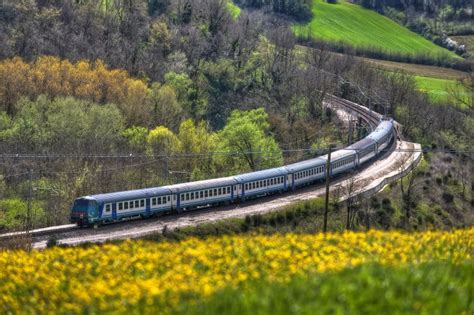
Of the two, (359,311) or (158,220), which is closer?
(359,311)

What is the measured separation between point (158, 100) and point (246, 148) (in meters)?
15.7

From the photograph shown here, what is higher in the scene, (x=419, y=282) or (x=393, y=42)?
(x=419, y=282)

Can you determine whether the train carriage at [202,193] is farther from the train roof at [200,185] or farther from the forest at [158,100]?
the forest at [158,100]

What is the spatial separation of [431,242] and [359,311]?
8690 millimetres

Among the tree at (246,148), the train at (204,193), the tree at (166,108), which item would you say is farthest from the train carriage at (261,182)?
the tree at (166,108)

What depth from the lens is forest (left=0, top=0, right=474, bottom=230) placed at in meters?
66.1

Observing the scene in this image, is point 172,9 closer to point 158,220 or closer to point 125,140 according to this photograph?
point 125,140

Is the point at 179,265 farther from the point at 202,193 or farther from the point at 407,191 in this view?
the point at 407,191

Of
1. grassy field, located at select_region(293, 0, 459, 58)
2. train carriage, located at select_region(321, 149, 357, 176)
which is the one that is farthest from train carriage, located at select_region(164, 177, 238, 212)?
grassy field, located at select_region(293, 0, 459, 58)

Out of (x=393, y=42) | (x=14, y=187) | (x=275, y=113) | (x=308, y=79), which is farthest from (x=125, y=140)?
(x=393, y=42)

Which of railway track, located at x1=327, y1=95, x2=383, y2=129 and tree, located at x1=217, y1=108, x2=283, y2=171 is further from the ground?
tree, located at x1=217, y1=108, x2=283, y2=171

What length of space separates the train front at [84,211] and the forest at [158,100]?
293cm

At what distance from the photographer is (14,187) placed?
6259 centimetres

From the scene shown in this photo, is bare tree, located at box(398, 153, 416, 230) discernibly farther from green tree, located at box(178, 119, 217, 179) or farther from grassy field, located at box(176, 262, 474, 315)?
grassy field, located at box(176, 262, 474, 315)
